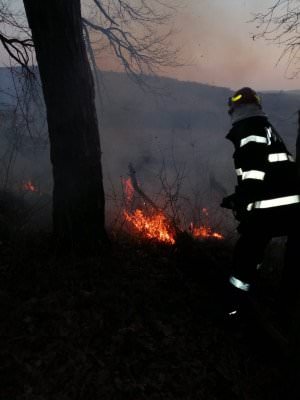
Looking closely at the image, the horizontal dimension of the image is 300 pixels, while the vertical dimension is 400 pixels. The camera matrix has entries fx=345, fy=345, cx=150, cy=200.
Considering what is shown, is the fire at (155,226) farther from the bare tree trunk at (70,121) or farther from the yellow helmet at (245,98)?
the yellow helmet at (245,98)

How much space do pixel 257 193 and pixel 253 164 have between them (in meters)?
0.30

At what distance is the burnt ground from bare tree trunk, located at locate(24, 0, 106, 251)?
0.45m

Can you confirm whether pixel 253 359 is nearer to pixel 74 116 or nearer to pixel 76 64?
pixel 74 116

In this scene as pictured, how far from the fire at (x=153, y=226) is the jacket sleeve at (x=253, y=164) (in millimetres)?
1839

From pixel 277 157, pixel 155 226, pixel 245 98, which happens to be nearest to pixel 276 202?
pixel 277 157

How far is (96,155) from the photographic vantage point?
14.0ft

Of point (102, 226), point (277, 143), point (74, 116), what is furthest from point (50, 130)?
point (277, 143)

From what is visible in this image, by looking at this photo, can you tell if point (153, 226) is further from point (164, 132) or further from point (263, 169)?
point (164, 132)

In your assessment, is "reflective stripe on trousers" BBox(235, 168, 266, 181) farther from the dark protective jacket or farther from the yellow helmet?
the yellow helmet

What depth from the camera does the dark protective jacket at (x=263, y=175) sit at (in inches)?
140

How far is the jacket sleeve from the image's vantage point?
3.54 m

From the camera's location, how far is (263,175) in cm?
356

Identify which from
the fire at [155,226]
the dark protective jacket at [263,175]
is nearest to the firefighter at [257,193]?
the dark protective jacket at [263,175]

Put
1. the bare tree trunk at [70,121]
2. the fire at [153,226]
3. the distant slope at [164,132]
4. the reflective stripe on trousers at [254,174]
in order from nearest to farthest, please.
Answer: the reflective stripe on trousers at [254,174], the bare tree trunk at [70,121], the fire at [153,226], the distant slope at [164,132]
